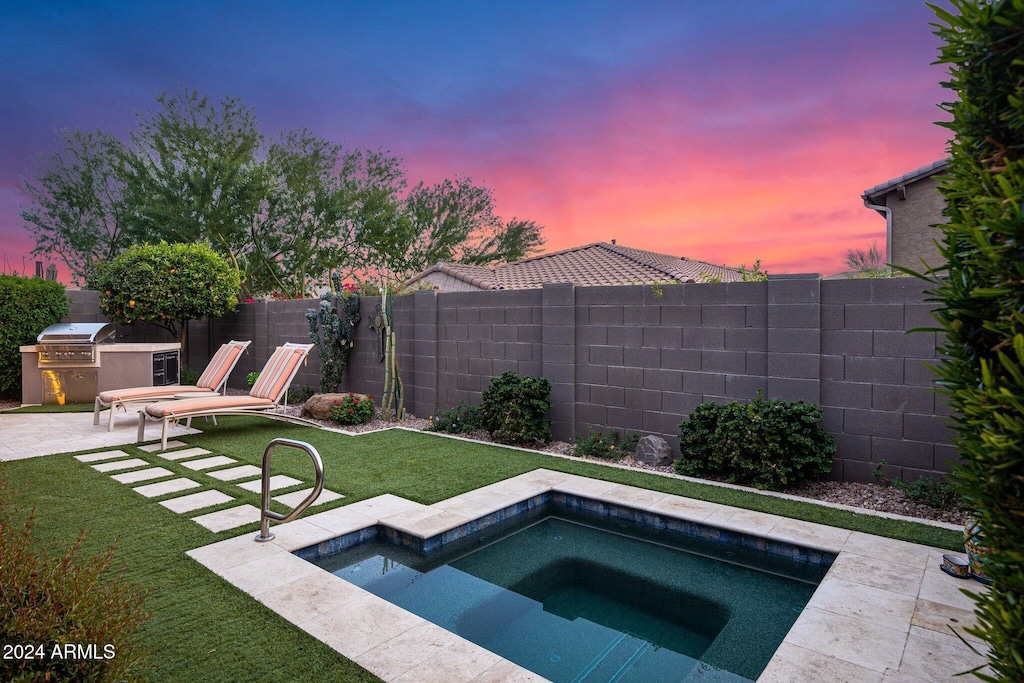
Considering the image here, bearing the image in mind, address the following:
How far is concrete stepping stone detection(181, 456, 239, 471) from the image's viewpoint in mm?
5914

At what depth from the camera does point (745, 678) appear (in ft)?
8.71

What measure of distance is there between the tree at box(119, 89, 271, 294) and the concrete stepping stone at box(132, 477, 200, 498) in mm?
13374

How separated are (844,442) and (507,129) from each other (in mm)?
11242

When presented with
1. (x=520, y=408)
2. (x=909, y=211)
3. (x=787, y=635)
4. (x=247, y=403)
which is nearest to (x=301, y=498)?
(x=520, y=408)

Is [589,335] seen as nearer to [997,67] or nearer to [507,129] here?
[997,67]

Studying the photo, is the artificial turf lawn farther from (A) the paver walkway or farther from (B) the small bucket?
(B) the small bucket

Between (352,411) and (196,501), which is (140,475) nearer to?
(196,501)

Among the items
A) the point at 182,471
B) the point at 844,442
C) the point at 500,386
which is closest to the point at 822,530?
the point at 844,442


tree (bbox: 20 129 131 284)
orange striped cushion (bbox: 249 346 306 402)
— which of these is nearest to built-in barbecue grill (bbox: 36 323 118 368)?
orange striped cushion (bbox: 249 346 306 402)

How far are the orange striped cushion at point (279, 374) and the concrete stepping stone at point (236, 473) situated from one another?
1842 mm

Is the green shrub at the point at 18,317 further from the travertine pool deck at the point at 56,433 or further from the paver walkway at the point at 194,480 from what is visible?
the paver walkway at the point at 194,480

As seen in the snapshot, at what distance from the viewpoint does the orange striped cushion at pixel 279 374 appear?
25.3ft

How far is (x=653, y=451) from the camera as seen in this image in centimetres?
607

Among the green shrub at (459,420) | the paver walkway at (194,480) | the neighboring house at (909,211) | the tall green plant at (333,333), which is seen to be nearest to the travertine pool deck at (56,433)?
the paver walkway at (194,480)
